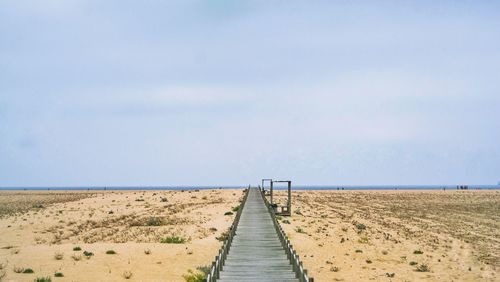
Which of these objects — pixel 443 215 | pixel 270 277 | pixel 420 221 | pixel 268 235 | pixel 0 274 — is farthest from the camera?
pixel 443 215

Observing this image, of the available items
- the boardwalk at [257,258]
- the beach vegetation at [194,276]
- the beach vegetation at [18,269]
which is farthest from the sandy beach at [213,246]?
the boardwalk at [257,258]

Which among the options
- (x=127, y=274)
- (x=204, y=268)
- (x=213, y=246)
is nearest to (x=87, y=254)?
(x=127, y=274)

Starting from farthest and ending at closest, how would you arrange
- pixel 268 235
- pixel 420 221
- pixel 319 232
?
pixel 420 221 → pixel 319 232 → pixel 268 235

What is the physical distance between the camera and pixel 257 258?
18.4 m

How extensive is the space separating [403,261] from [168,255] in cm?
1277

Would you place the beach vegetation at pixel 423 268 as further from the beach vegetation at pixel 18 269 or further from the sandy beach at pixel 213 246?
the beach vegetation at pixel 18 269

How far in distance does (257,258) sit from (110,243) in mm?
11870

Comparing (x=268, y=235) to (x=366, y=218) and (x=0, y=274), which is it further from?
(x=366, y=218)

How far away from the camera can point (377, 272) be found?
21.0 meters

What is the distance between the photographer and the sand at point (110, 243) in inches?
771

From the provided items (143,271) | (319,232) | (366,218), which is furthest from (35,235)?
(366,218)

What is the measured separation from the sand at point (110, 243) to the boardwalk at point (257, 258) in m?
2.16

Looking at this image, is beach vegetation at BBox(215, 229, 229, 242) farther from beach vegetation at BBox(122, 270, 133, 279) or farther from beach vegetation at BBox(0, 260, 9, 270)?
beach vegetation at BBox(0, 260, 9, 270)

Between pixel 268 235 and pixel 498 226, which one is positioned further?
pixel 498 226
